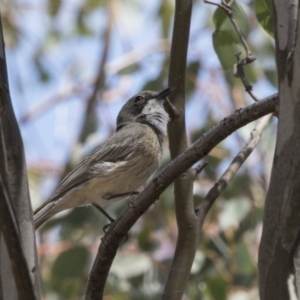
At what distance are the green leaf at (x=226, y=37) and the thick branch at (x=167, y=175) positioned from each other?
1206 millimetres

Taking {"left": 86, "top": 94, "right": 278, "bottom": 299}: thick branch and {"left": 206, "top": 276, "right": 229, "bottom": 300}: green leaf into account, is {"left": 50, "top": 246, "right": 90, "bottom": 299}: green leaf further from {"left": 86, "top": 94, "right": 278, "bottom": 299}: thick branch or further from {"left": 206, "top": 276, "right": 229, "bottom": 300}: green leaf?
{"left": 86, "top": 94, "right": 278, "bottom": 299}: thick branch

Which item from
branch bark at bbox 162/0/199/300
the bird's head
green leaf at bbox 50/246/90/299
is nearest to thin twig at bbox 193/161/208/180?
branch bark at bbox 162/0/199/300

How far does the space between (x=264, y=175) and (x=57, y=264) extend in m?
1.79

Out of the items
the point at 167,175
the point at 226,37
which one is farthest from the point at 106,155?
the point at 167,175

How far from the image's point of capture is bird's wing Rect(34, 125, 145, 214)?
4406mm

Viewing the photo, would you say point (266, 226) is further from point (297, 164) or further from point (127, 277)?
point (127, 277)

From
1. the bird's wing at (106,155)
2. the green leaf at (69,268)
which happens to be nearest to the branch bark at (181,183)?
the bird's wing at (106,155)

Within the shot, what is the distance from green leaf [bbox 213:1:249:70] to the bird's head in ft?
3.94

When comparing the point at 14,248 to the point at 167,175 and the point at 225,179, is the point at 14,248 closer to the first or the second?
the point at 167,175

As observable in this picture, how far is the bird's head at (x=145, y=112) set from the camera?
494 cm

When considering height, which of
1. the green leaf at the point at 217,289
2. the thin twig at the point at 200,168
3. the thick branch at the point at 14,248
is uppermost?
the thin twig at the point at 200,168

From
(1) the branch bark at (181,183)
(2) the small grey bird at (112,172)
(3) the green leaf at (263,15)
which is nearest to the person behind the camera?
(1) the branch bark at (181,183)

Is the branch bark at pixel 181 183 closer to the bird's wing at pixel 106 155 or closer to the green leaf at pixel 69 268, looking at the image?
the bird's wing at pixel 106 155

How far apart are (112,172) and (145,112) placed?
2.83 ft
